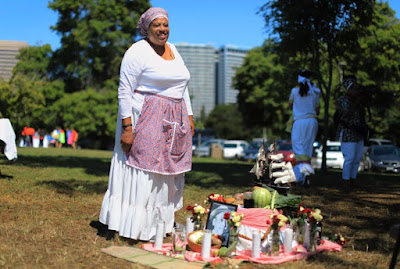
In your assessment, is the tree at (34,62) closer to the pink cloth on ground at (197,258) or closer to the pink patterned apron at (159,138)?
the pink patterned apron at (159,138)

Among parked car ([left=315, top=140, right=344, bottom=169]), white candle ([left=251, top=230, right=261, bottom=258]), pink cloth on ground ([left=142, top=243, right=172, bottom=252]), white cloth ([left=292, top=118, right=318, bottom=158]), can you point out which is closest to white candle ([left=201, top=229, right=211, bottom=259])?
white candle ([left=251, top=230, right=261, bottom=258])

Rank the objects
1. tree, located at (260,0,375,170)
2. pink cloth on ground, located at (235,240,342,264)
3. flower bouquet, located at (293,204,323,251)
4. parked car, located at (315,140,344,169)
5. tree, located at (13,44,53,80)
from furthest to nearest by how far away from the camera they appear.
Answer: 1. tree, located at (13,44,53,80)
2. parked car, located at (315,140,344,169)
3. tree, located at (260,0,375,170)
4. flower bouquet, located at (293,204,323,251)
5. pink cloth on ground, located at (235,240,342,264)

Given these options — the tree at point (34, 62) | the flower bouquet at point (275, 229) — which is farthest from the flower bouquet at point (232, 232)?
the tree at point (34, 62)

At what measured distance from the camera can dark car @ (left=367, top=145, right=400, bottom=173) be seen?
22.4 m

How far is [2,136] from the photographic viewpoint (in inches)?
381

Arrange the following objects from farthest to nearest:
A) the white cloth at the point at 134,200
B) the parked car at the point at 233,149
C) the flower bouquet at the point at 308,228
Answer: the parked car at the point at 233,149 → the white cloth at the point at 134,200 → the flower bouquet at the point at 308,228

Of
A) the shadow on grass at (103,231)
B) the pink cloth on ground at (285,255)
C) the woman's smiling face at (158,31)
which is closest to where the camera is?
the pink cloth on ground at (285,255)

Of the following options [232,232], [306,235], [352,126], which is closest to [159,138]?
[232,232]

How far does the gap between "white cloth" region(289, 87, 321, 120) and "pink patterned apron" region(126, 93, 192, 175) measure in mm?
4898

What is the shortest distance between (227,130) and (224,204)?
101 metres

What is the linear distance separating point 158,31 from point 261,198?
82.3 inches

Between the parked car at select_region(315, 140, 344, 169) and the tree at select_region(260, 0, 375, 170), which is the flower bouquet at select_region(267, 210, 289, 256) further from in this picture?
the parked car at select_region(315, 140, 344, 169)

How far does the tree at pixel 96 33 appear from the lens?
43.2 metres

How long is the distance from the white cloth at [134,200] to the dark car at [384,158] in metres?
19.3
